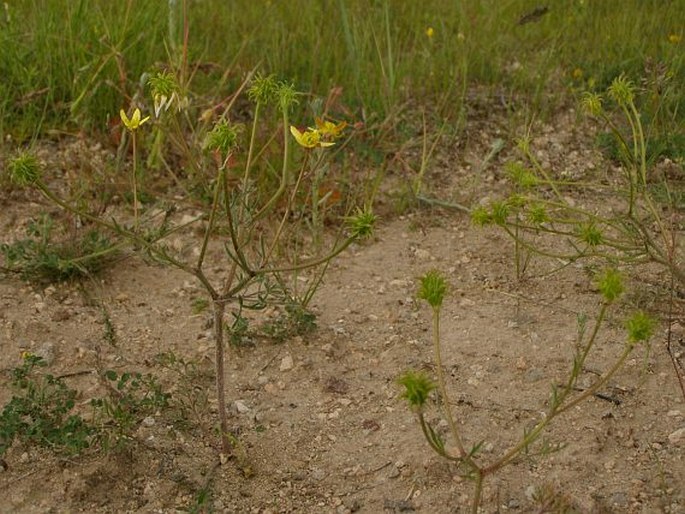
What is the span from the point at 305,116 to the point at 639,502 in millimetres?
2047

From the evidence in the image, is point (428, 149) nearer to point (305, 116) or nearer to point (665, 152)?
point (305, 116)

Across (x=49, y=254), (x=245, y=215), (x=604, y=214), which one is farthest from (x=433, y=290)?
(x=604, y=214)

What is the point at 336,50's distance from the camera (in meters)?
4.03

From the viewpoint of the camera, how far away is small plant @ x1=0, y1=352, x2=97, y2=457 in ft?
7.34

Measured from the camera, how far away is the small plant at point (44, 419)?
88.0 inches

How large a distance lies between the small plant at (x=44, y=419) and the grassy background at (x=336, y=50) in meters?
1.31

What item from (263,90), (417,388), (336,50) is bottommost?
(336,50)

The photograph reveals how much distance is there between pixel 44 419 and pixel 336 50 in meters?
2.17

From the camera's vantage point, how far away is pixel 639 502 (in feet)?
7.10

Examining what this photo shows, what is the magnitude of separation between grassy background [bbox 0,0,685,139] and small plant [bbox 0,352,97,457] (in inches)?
51.4

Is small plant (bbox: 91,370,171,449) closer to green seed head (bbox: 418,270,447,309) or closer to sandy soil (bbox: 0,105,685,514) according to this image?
sandy soil (bbox: 0,105,685,514)

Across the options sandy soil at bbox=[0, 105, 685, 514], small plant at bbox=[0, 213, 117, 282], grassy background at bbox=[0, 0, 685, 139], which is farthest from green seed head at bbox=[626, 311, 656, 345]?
grassy background at bbox=[0, 0, 685, 139]

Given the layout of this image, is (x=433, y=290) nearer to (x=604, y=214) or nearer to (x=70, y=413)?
(x=70, y=413)

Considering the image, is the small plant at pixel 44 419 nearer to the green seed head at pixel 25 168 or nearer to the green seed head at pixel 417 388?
the green seed head at pixel 25 168
